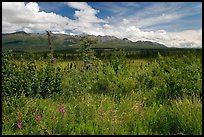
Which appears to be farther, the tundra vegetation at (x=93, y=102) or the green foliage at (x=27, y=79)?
the green foliage at (x=27, y=79)

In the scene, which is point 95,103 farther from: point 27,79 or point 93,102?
point 27,79

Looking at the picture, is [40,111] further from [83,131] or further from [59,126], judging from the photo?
[83,131]

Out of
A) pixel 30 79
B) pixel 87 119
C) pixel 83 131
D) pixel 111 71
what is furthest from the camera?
pixel 111 71

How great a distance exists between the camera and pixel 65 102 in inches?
318

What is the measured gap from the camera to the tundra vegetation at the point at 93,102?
573cm

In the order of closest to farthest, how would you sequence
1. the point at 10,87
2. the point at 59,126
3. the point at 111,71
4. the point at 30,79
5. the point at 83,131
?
the point at 83,131, the point at 59,126, the point at 10,87, the point at 30,79, the point at 111,71

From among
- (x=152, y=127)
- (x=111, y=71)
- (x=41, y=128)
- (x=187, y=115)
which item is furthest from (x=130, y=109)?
(x=111, y=71)

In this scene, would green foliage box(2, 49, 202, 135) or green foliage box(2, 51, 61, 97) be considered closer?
green foliage box(2, 49, 202, 135)

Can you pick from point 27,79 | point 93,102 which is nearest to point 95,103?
point 93,102

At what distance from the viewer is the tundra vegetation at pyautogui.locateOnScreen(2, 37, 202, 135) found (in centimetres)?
573

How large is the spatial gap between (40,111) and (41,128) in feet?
3.31

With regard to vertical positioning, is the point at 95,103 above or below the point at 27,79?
below

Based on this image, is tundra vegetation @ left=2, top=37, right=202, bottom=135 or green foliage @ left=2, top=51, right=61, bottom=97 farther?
green foliage @ left=2, top=51, right=61, bottom=97

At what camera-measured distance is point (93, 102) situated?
23.9 ft
